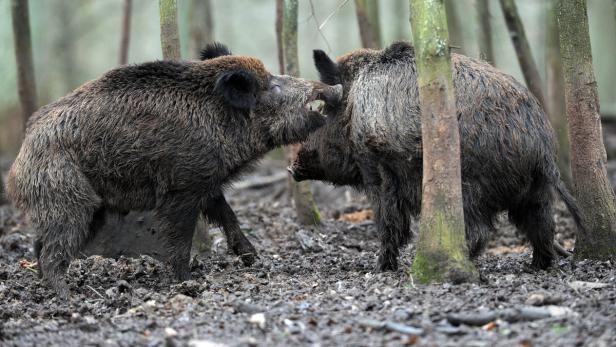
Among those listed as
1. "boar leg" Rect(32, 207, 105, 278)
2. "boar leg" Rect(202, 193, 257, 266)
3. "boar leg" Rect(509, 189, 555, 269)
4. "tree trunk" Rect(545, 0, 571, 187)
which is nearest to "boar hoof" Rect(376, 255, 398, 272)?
"boar leg" Rect(509, 189, 555, 269)

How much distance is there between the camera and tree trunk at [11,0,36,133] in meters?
11.5

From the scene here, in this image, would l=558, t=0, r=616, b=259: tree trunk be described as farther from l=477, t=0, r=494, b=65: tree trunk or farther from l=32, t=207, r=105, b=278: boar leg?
l=477, t=0, r=494, b=65: tree trunk

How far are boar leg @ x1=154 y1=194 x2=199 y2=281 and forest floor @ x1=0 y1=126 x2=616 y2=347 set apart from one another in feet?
0.66

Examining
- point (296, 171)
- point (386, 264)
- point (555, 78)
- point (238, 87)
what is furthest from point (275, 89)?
point (555, 78)

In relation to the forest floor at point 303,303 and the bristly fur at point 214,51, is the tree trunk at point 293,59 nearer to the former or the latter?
the forest floor at point 303,303

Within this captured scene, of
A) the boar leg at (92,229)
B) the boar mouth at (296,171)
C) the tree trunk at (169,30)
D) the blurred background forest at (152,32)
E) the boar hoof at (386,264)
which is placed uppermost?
the blurred background forest at (152,32)

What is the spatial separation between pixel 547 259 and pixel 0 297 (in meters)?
5.24

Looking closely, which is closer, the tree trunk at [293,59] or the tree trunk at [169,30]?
the tree trunk at [169,30]

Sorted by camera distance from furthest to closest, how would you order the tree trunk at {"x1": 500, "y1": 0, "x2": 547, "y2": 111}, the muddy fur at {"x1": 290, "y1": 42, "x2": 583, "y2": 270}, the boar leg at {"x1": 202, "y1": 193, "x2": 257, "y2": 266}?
the tree trunk at {"x1": 500, "y1": 0, "x2": 547, "y2": 111} → the boar leg at {"x1": 202, "y1": 193, "x2": 257, "y2": 266} → the muddy fur at {"x1": 290, "y1": 42, "x2": 583, "y2": 270}

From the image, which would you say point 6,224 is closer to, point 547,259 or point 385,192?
point 385,192

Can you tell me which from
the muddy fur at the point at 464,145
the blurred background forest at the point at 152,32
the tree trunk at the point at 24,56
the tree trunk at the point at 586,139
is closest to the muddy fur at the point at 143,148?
the muddy fur at the point at 464,145

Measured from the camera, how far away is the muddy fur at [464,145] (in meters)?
7.40

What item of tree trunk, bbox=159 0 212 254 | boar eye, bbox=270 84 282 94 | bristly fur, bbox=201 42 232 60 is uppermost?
tree trunk, bbox=159 0 212 254

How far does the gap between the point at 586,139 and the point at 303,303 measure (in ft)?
11.1
